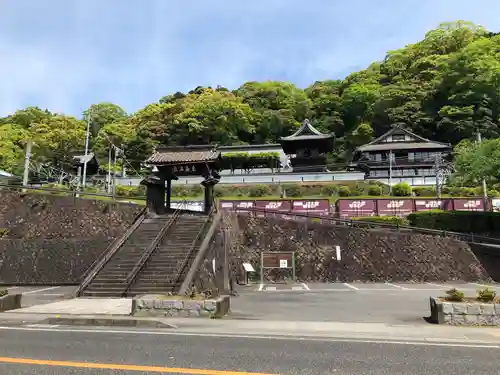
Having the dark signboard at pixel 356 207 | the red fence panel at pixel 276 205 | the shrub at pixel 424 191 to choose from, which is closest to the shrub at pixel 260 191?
the red fence panel at pixel 276 205

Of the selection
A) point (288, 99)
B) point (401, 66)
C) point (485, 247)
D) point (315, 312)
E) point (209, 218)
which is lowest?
point (315, 312)

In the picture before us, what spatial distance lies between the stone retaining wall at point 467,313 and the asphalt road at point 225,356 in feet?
8.07

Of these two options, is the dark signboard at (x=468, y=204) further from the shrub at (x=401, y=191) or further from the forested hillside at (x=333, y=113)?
the forested hillside at (x=333, y=113)

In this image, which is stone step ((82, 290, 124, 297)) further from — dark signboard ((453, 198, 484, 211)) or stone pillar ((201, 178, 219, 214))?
dark signboard ((453, 198, 484, 211))

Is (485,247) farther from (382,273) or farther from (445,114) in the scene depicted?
(445,114)

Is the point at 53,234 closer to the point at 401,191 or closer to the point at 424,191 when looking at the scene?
the point at 401,191

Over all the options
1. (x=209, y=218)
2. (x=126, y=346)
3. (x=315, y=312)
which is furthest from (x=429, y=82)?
(x=126, y=346)

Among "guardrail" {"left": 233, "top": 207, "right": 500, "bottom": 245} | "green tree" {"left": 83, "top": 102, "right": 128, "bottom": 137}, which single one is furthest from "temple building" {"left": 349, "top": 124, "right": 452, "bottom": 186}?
"green tree" {"left": 83, "top": 102, "right": 128, "bottom": 137}

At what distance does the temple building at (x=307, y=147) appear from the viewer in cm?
5994

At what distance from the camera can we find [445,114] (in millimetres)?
75562

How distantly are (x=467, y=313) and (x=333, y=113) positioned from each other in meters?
84.5

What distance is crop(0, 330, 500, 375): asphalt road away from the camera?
518cm

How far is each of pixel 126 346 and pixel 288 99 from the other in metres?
90.4

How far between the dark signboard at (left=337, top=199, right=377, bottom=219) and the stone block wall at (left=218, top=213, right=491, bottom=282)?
1208cm
